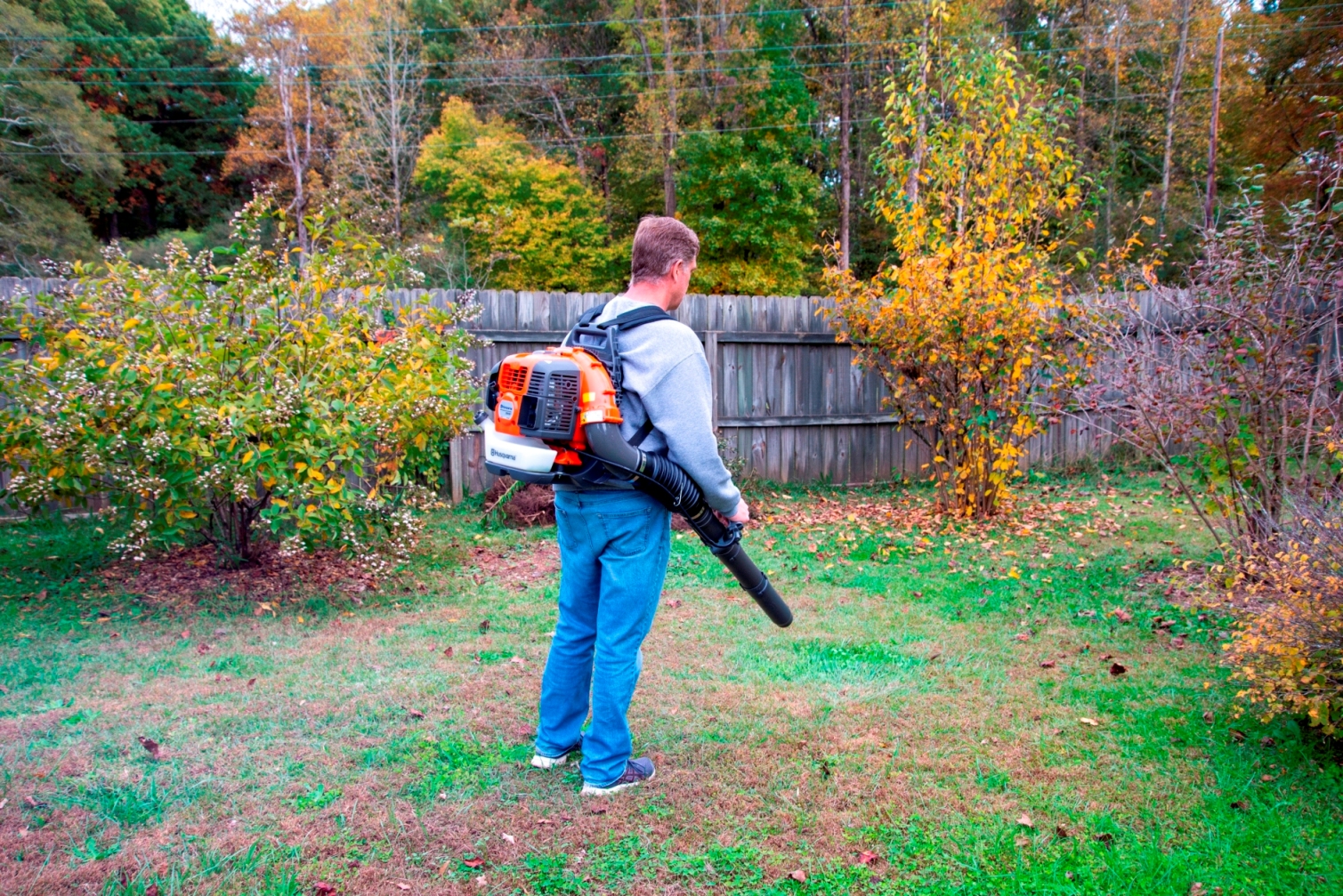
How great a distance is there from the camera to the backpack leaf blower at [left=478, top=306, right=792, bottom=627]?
8.70ft

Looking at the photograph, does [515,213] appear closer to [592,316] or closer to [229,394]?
[229,394]

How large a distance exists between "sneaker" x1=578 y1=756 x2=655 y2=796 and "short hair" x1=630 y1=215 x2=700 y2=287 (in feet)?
5.77

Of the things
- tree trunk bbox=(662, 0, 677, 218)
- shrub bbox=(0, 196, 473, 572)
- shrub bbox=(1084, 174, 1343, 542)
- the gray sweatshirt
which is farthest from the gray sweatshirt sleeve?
tree trunk bbox=(662, 0, 677, 218)

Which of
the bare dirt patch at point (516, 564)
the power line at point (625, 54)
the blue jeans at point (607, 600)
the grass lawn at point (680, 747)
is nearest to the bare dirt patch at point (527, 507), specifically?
the bare dirt patch at point (516, 564)

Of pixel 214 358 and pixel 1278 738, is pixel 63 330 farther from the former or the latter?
pixel 1278 738

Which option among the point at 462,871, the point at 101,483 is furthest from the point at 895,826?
the point at 101,483

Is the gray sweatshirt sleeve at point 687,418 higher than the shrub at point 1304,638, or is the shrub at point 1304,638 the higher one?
the gray sweatshirt sleeve at point 687,418

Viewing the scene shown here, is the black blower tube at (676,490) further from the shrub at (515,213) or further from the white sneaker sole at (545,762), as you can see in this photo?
the shrub at (515,213)

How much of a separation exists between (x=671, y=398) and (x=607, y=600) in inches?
28.4

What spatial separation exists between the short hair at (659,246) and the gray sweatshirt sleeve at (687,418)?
348mm

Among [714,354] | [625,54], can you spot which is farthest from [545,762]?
[625,54]

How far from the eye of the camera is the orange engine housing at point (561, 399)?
2645 millimetres

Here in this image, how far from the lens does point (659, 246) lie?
2934mm

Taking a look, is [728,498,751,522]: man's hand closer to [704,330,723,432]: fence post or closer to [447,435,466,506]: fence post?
[447,435,466,506]: fence post
